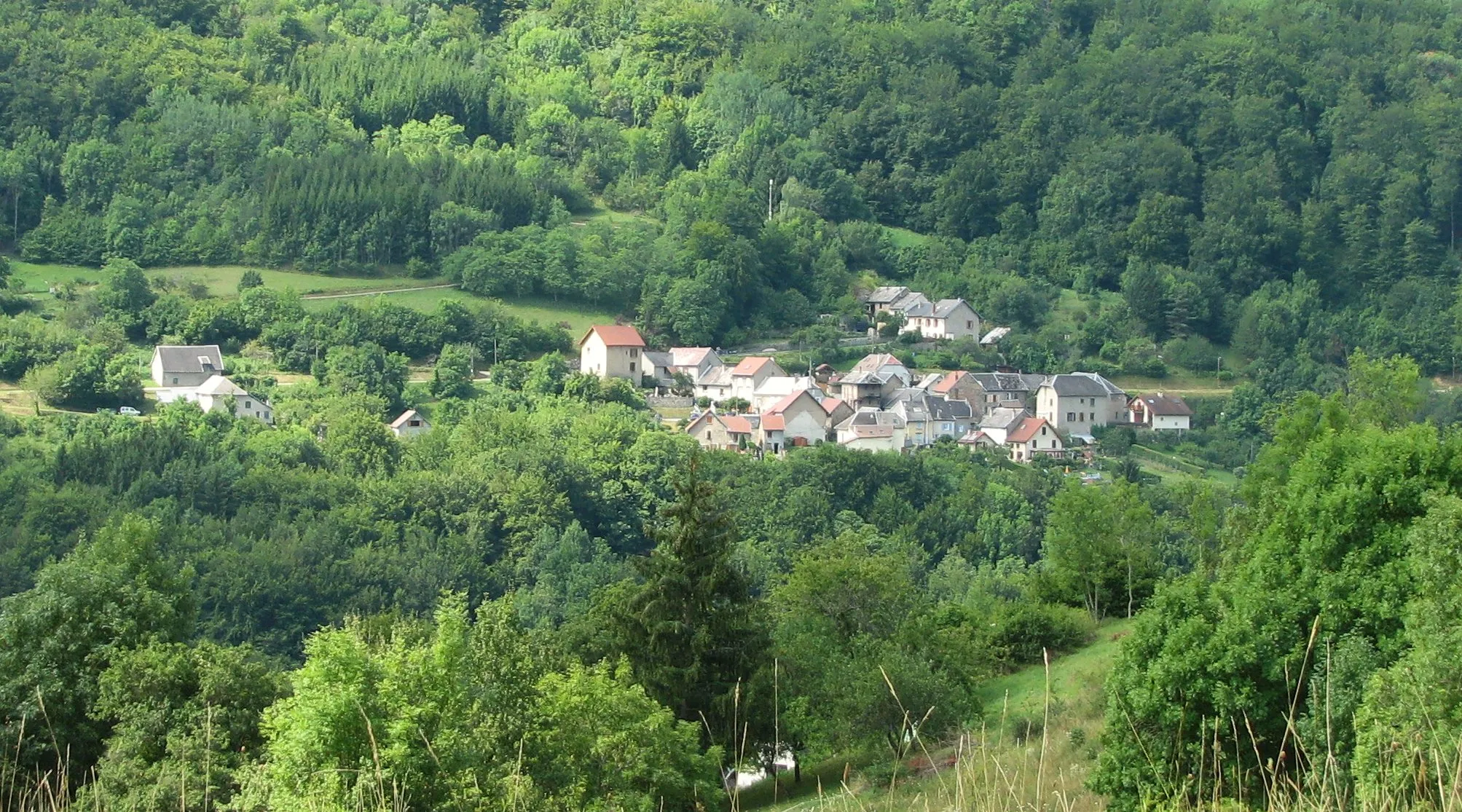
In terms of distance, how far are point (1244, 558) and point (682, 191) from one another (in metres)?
54.7

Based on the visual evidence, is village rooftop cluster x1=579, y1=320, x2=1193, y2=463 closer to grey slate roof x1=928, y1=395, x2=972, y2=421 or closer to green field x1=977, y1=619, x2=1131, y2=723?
grey slate roof x1=928, y1=395, x2=972, y2=421

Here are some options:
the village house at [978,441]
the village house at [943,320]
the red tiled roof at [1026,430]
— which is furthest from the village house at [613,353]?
the red tiled roof at [1026,430]

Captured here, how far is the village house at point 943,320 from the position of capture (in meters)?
65.9

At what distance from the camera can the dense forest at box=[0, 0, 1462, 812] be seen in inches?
556

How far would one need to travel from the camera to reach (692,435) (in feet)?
178

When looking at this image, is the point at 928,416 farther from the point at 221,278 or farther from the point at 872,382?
the point at 221,278

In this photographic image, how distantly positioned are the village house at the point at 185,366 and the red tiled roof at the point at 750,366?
1611cm

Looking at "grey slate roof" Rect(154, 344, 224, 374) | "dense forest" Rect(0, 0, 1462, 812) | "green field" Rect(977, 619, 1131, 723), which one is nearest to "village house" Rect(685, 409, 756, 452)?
"dense forest" Rect(0, 0, 1462, 812)

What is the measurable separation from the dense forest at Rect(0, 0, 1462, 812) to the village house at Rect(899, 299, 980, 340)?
167 cm

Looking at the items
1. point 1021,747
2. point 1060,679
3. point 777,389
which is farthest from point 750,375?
point 1021,747

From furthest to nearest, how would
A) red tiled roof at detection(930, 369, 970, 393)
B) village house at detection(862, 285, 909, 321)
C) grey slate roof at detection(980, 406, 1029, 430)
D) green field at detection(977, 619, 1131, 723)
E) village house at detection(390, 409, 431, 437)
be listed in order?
village house at detection(862, 285, 909, 321)
red tiled roof at detection(930, 369, 970, 393)
grey slate roof at detection(980, 406, 1029, 430)
village house at detection(390, 409, 431, 437)
green field at detection(977, 619, 1131, 723)

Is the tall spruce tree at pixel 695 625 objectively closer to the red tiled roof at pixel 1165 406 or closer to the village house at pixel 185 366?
the village house at pixel 185 366

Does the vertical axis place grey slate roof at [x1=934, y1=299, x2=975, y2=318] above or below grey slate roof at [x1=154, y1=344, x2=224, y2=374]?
below

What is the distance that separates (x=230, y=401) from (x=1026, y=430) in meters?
23.6
